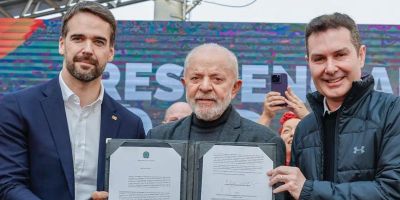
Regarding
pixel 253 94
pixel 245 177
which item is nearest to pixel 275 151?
pixel 245 177

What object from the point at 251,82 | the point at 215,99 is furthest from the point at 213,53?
the point at 251,82

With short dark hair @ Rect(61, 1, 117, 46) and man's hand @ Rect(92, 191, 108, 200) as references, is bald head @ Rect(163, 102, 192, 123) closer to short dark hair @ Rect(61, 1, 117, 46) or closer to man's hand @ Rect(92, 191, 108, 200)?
short dark hair @ Rect(61, 1, 117, 46)

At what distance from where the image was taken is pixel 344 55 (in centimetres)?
243

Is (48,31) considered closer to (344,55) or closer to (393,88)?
(393,88)

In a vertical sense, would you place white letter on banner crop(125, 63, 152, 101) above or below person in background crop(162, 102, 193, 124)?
above

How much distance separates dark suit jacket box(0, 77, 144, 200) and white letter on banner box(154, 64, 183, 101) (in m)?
3.34

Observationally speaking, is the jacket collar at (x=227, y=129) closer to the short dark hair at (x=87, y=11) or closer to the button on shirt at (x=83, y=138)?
the button on shirt at (x=83, y=138)

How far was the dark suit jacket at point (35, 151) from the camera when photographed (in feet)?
8.51

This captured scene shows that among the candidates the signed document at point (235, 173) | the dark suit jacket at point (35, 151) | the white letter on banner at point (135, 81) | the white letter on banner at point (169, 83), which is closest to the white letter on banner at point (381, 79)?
the white letter on banner at point (169, 83)

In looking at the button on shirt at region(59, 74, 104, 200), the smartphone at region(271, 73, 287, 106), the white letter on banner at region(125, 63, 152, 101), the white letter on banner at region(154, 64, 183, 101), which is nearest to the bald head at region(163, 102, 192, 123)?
the white letter on banner at region(154, 64, 183, 101)

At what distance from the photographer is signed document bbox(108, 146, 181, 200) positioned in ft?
8.06

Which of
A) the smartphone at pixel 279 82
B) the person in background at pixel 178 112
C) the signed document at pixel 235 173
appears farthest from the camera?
the person in background at pixel 178 112

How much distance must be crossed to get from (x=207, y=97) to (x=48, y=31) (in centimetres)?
400

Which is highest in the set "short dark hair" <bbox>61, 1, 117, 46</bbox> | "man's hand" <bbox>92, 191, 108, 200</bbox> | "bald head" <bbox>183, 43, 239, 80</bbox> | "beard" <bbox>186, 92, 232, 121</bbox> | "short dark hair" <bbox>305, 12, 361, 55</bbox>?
"short dark hair" <bbox>61, 1, 117, 46</bbox>
